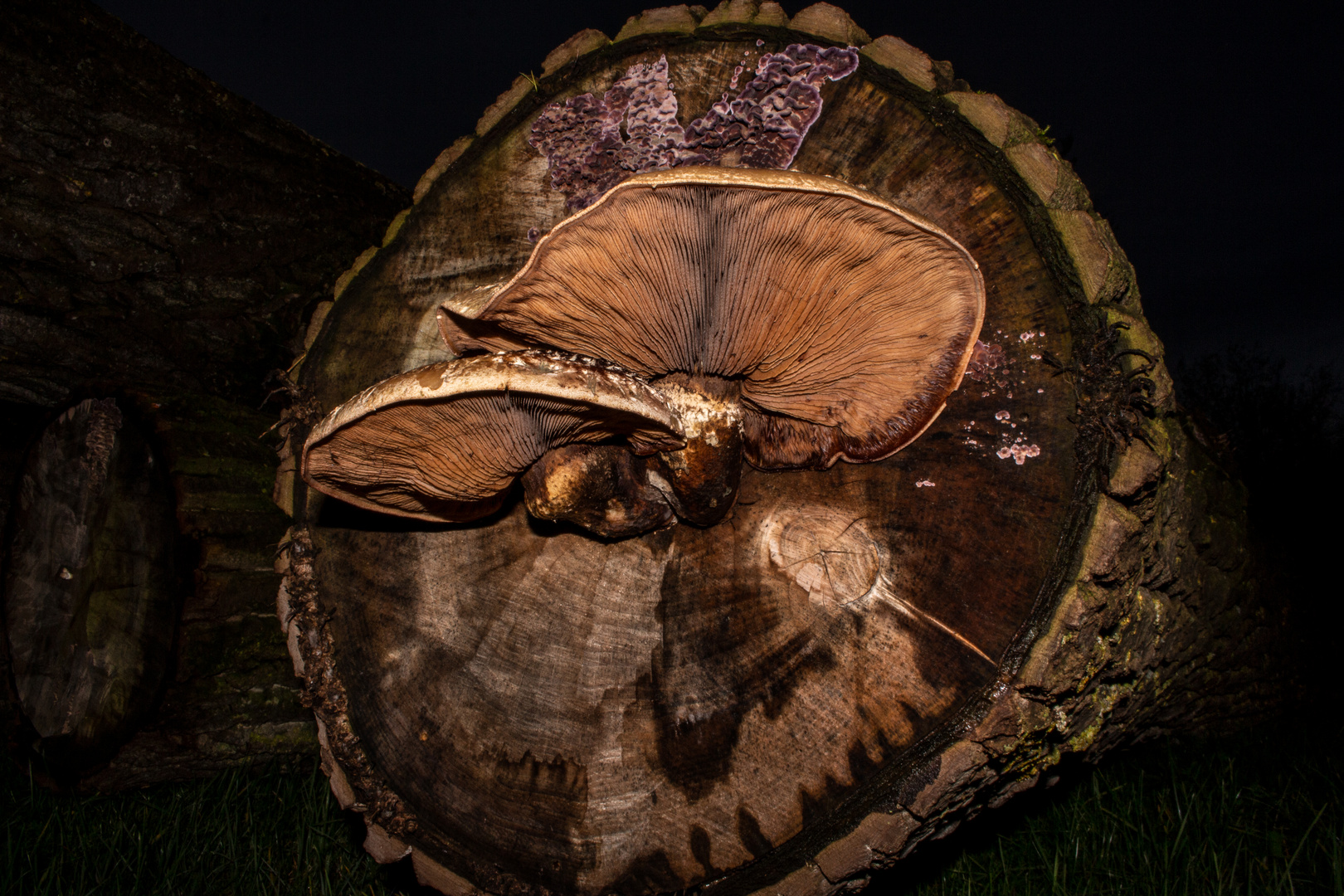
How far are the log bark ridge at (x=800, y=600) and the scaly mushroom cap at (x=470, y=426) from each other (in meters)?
0.38

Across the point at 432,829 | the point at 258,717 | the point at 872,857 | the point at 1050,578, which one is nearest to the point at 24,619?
the point at 258,717

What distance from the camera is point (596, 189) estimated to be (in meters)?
2.21

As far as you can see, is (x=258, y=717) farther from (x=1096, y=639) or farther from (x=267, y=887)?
(x=1096, y=639)

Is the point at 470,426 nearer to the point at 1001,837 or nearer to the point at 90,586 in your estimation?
the point at 90,586

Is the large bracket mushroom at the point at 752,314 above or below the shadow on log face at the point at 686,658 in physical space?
above

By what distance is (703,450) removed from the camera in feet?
Answer: 6.19

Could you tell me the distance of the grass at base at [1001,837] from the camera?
2.52m

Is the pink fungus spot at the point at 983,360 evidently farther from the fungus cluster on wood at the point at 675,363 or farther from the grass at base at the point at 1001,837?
the grass at base at the point at 1001,837

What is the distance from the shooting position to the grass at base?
252 cm

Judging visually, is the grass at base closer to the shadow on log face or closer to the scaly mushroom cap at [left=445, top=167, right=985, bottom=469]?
the shadow on log face

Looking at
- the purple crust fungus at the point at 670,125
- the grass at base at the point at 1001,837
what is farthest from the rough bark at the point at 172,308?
the purple crust fungus at the point at 670,125

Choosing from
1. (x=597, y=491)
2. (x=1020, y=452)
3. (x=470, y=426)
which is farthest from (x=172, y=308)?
(x=1020, y=452)

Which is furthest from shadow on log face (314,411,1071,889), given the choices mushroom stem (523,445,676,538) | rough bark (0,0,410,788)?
rough bark (0,0,410,788)

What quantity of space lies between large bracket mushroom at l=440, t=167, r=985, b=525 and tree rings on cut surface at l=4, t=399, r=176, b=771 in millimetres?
1872
